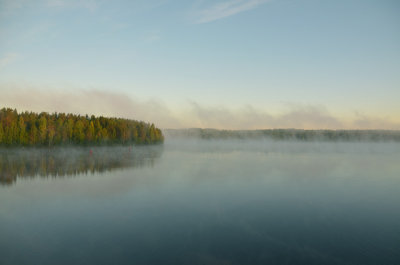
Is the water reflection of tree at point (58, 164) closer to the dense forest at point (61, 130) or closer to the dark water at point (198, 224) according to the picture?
the dense forest at point (61, 130)

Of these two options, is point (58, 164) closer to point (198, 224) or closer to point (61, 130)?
point (198, 224)

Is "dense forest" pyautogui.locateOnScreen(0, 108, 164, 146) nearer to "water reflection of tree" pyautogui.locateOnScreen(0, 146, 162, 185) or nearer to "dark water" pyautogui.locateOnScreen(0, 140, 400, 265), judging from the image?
"water reflection of tree" pyautogui.locateOnScreen(0, 146, 162, 185)

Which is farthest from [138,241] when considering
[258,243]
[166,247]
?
[258,243]

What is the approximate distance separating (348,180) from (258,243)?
20.0 m

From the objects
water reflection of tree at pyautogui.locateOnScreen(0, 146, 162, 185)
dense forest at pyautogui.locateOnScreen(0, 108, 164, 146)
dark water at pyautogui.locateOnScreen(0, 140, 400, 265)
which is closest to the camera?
dark water at pyautogui.locateOnScreen(0, 140, 400, 265)

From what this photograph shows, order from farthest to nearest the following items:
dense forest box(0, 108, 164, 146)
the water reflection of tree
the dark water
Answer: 1. dense forest box(0, 108, 164, 146)
2. the water reflection of tree
3. the dark water

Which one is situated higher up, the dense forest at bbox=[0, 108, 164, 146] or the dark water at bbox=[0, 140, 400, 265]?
the dense forest at bbox=[0, 108, 164, 146]

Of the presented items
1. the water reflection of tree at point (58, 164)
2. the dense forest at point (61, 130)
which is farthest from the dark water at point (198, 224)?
the dense forest at point (61, 130)

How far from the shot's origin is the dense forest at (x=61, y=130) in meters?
75.4

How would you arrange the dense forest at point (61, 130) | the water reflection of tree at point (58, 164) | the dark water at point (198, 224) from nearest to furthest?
the dark water at point (198, 224)
the water reflection of tree at point (58, 164)
the dense forest at point (61, 130)

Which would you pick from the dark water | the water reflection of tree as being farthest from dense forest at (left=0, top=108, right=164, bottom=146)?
the dark water

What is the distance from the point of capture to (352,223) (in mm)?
12492

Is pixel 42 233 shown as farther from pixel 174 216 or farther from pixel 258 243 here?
pixel 258 243

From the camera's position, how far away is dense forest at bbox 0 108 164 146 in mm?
75375
